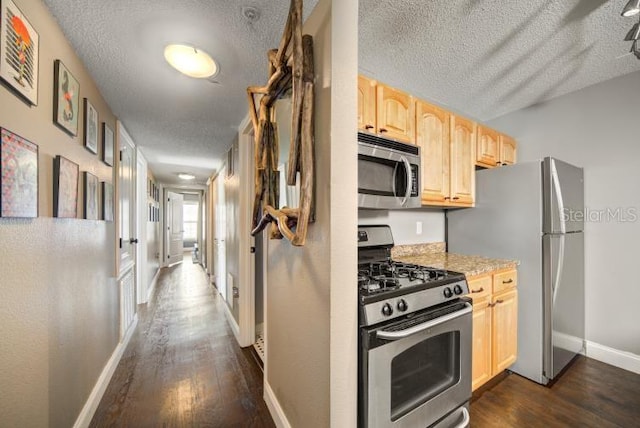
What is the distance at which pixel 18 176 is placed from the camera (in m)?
0.99

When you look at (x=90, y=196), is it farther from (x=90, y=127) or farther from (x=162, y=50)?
(x=162, y=50)

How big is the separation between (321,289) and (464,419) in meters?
1.23

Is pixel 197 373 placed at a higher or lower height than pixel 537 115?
lower

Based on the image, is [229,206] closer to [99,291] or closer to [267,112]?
[99,291]

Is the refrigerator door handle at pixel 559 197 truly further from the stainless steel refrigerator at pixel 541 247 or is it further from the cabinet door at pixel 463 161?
the cabinet door at pixel 463 161

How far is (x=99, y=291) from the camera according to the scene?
1.89 meters

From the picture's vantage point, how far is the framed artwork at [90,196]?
162 cm

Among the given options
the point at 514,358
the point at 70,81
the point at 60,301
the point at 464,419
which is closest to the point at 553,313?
the point at 514,358

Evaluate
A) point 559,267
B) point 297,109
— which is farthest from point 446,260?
point 297,109

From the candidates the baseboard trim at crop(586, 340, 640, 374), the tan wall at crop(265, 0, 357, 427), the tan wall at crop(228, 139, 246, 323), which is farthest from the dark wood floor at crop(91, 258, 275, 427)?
the baseboard trim at crop(586, 340, 640, 374)

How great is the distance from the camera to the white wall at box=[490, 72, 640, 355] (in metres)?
2.12

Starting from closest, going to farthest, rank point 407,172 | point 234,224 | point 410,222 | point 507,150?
point 407,172 < point 410,222 < point 507,150 < point 234,224

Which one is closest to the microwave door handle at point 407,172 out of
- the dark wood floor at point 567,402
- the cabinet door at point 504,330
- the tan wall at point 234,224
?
the cabinet door at point 504,330

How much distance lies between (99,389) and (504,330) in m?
2.99
